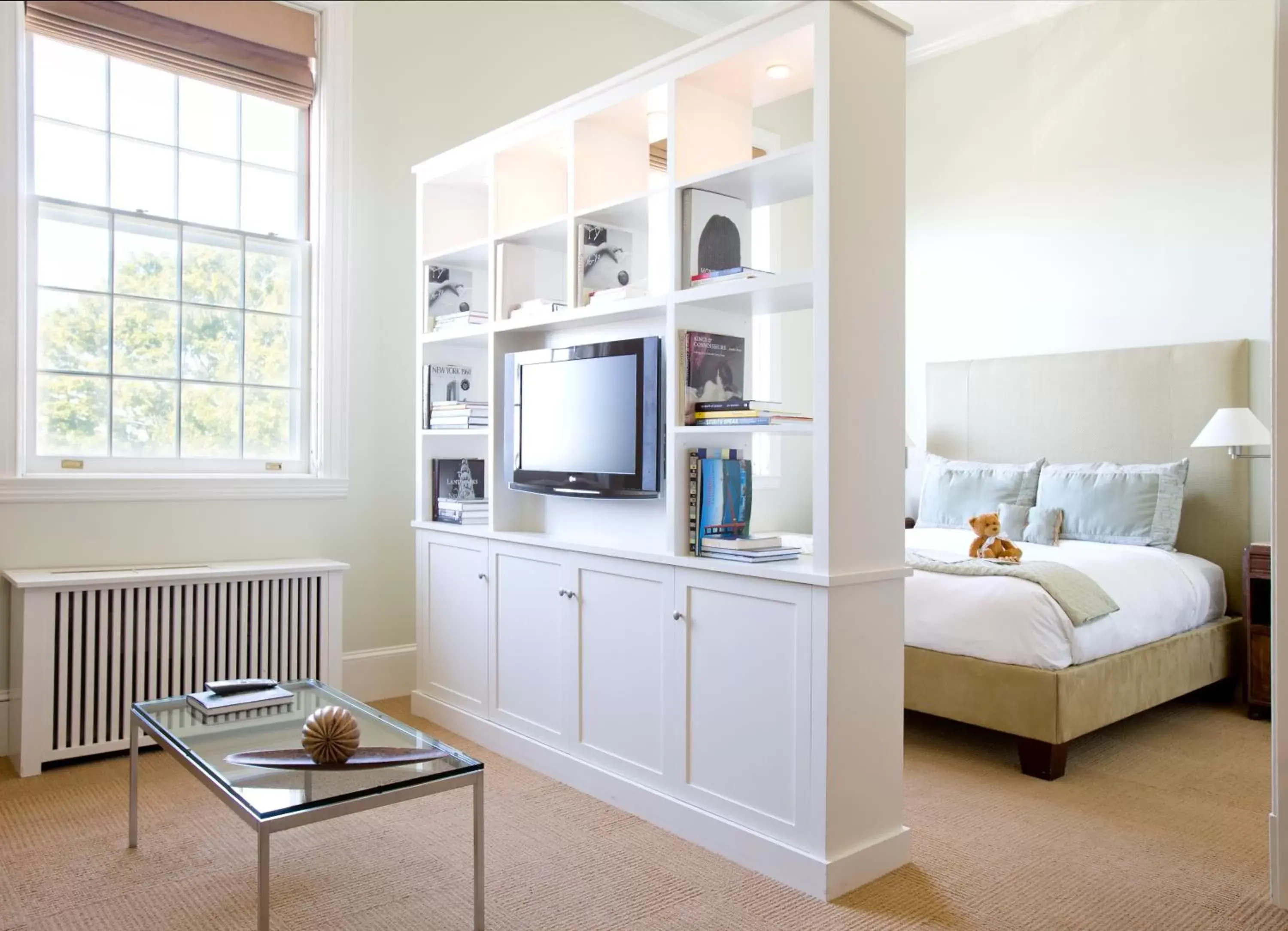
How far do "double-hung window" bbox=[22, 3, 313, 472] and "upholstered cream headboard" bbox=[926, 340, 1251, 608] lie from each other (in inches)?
145

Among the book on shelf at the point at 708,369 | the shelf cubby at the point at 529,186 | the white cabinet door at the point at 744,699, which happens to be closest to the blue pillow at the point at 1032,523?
the book on shelf at the point at 708,369

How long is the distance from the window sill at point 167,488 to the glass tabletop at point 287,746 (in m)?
1.35

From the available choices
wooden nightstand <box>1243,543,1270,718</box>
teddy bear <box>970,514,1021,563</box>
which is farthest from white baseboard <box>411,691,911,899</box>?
wooden nightstand <box>1243,543,1270,718</box>

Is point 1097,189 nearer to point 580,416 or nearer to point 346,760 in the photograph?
point 580,416

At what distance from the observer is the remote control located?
275cm

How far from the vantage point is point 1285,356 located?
2.42m

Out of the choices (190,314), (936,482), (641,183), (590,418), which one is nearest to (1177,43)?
(936,482)

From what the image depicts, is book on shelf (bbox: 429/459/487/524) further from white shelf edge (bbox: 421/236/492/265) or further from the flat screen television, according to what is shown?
white shelf edge (bbox: 421/236/492/265)

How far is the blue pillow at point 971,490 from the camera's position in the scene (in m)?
5.16

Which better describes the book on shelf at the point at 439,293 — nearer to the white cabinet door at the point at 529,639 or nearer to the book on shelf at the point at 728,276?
the white cabinet door at the point at 529,639

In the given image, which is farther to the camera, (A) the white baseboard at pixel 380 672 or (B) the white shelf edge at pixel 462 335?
(A) the white baseboard at pixel 380 672

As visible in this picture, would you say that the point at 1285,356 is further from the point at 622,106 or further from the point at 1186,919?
the point at 622,106

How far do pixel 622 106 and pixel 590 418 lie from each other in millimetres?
1031

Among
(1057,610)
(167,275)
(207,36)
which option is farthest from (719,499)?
(207,36)
